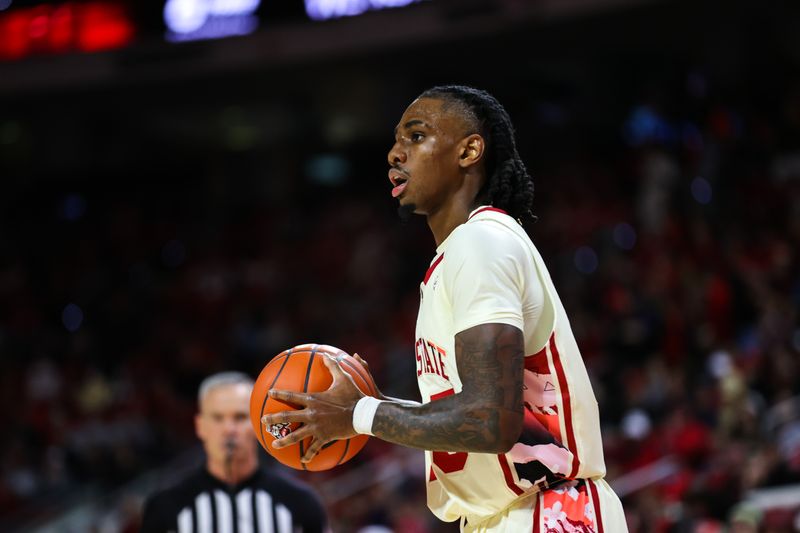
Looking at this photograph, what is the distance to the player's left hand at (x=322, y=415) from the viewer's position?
8.79 feet

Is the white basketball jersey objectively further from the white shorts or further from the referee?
the referee

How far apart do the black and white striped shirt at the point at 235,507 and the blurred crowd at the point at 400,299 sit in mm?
3179

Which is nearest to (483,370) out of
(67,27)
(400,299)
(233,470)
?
(233,470)

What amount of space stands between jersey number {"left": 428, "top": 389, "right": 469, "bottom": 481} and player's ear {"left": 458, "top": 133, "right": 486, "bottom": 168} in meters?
0.63

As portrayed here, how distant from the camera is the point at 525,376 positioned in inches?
110

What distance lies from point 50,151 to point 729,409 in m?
14.1

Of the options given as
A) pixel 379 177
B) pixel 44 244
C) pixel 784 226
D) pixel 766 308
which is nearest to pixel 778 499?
pixel 766 308

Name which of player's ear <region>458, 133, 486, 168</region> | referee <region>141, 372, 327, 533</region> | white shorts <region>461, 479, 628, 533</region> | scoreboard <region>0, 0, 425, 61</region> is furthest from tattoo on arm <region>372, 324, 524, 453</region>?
scoreboard <region>0, 0, 425, 61</region>

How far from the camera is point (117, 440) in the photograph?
12391 mm

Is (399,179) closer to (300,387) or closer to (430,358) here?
(430,358)

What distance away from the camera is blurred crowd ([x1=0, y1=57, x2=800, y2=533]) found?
8938mm

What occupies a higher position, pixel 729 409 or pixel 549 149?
pixel 549 149

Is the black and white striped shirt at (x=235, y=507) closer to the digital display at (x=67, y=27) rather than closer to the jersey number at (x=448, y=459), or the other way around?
the jersey number at (x=448, y=459)

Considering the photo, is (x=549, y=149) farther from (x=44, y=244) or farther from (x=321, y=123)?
(x=44, y=244)
